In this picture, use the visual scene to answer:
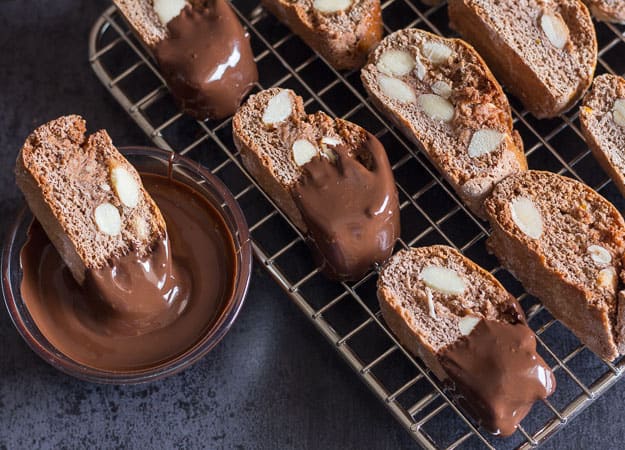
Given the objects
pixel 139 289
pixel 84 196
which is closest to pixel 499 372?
pixel 139 289

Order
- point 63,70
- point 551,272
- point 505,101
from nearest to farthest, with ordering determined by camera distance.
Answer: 1. point 551,272
2. point 505,101
3. point 63,70

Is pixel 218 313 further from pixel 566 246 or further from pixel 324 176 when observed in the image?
pixel 566 246

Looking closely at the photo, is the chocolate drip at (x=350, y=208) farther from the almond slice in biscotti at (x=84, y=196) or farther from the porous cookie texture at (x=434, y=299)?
the almond slice in biscotti at (x=84, y=196)

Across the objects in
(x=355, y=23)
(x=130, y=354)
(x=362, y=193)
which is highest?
(x=355, y=23)

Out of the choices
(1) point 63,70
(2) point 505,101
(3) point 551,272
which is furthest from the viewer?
(1) point 63,70

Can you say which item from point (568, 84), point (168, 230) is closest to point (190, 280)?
point (168, 230)

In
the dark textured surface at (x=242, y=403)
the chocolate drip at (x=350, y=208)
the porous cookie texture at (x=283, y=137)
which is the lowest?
the dark textured surface at (x=242, y=403)

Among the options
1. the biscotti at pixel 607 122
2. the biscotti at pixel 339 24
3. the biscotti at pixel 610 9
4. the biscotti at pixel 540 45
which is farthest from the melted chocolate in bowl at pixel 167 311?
the biscotti at pixel 610 9

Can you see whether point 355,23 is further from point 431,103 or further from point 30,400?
point 30,400
